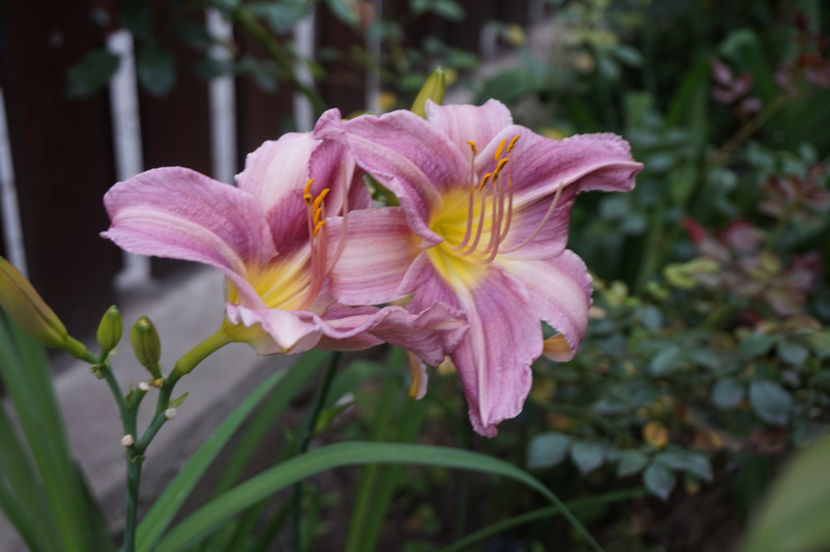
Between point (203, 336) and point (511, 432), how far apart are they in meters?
0.74

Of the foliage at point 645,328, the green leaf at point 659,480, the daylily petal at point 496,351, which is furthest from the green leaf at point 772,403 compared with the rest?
the daylily petal at point 496,351

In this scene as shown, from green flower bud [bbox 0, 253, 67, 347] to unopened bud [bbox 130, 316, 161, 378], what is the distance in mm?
58

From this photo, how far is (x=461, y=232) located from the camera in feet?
2.12

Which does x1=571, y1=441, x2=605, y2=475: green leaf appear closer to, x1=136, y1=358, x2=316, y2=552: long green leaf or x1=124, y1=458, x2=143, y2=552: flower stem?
x1=136, y1=358, x2=316, y2=552: long green leaf

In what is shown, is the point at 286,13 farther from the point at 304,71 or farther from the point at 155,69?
the point at 304,71

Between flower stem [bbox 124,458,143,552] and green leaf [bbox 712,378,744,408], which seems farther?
green leaf [bbox 712,378,744,408]

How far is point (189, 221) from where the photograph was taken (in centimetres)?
50

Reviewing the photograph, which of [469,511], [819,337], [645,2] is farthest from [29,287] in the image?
[645,2]

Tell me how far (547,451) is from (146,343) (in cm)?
66

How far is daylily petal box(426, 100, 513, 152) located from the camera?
587 mm

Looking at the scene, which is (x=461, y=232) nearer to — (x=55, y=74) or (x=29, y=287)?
(x=29, y=287)

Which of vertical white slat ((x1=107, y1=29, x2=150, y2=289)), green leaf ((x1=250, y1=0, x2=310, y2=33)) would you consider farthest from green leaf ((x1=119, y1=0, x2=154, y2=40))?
vertical white slat ((x1=107, y1=29, x2=150, y2=289))

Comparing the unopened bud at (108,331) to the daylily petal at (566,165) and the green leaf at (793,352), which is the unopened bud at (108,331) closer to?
the daylily petal at (566,165)

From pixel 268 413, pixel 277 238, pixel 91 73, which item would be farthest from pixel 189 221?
pixel 91 73
